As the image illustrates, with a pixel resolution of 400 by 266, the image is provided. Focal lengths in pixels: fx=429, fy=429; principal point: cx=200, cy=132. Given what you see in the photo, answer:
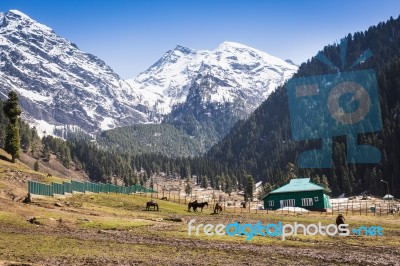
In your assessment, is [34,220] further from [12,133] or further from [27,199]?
[12,133]

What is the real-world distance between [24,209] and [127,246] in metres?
21.4

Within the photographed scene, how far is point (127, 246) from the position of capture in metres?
31.0

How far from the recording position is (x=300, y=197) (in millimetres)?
121562

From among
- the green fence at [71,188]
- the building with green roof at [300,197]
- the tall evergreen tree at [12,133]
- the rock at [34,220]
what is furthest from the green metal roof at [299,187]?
the rock at [34,220]

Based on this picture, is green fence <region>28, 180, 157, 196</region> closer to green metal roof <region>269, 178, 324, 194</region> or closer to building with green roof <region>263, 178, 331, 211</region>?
building with green roof <region>263, 178, 331, 211</region>

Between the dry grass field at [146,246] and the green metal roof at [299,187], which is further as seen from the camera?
the green metal roof at [299,187]

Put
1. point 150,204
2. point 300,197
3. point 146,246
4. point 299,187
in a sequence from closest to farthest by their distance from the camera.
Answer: point 146,246 < point 150,204 < point 300,197 < point 299,187

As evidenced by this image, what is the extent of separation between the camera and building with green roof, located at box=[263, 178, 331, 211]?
119 meters

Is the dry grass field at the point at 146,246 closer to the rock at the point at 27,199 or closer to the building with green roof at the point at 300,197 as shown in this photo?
the rock at the point at 27,199

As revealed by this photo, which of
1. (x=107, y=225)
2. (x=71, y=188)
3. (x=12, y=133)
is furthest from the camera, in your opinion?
(x=12, y=133)

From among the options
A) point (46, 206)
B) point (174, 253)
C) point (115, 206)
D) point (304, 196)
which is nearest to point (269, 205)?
point (304, 196)

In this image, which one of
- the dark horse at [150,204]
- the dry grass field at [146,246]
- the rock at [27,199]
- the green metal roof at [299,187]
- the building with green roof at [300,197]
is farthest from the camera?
the green metal roof at [299,187]

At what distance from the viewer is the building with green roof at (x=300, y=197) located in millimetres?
118938

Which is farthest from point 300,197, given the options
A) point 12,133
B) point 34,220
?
point 34,220
